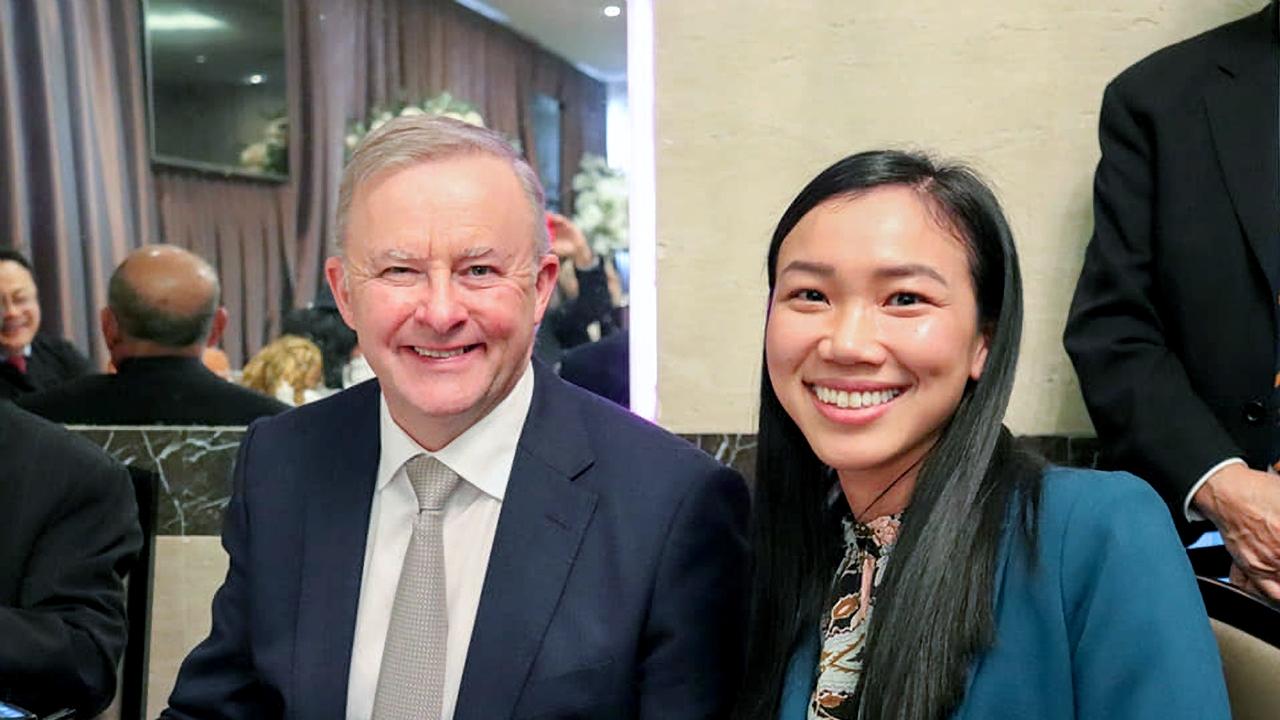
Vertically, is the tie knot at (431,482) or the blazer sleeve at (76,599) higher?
the tie knot at (431,482)

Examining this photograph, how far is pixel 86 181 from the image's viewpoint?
2.96 m

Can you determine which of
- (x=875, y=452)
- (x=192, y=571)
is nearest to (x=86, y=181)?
(x=192, y=571)

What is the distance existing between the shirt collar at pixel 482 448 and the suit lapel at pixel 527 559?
21 mm

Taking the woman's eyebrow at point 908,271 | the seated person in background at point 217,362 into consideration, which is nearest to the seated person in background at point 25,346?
the seated person in background at point 217,362

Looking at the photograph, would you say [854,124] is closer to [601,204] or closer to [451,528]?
Result: [601,204]

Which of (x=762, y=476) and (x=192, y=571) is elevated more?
(x=762, y=476)

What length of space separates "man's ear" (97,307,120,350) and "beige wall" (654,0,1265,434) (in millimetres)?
1226

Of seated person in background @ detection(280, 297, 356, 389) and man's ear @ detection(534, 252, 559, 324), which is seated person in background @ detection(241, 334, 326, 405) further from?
man's ear @ detection(534, 252, 559, 324)

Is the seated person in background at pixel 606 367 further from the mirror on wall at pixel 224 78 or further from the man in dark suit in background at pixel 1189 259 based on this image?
the man in dark suit in background at pixel 1189 259

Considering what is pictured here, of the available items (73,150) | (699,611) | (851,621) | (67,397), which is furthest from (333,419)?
(73,150)

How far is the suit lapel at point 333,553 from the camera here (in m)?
1.57

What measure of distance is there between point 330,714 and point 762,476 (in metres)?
0.58

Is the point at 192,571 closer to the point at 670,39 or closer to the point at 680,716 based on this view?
the point at 670,39

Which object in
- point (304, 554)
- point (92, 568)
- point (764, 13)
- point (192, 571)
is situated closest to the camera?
point (304, 554)
